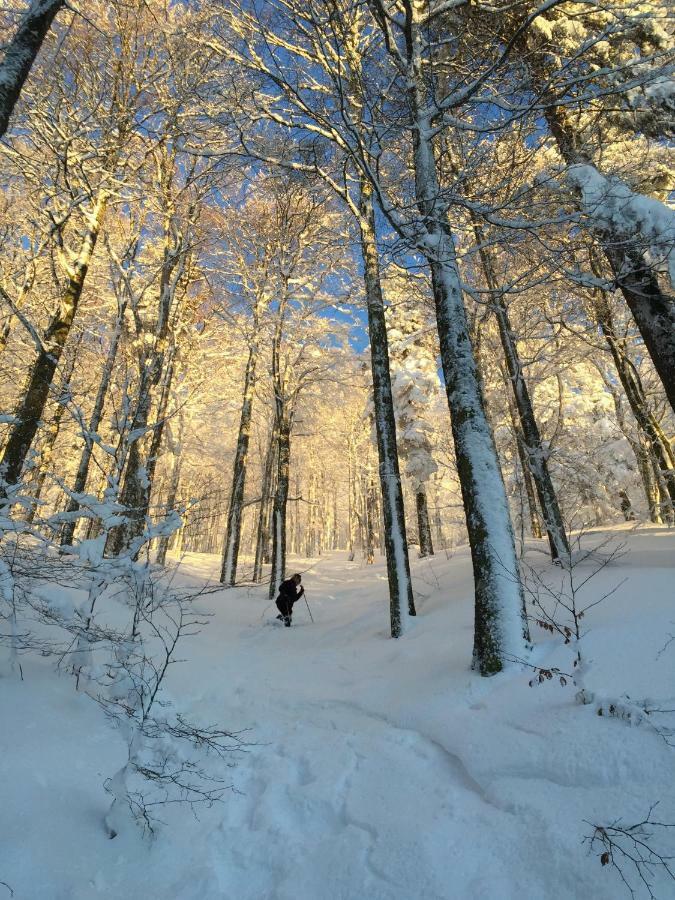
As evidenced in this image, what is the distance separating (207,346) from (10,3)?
9.08m

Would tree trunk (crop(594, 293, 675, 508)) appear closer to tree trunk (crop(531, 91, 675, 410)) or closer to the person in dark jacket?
tree trunk (crop(531, 91, 675, 410))

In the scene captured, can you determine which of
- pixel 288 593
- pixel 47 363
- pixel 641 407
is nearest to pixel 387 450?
pixel 288 593

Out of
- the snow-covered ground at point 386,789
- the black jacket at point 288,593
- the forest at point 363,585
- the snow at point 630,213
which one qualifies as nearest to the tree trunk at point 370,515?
the forest at point 363,585

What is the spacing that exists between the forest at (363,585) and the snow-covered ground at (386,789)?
0.02 meters

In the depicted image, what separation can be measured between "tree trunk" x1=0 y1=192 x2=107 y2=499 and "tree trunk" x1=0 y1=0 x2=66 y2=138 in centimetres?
258

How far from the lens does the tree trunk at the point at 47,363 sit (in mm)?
5902

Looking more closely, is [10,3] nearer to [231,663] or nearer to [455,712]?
[231,663]

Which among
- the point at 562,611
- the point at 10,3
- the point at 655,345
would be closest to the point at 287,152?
the point at 10,3

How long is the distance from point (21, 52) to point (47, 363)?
147 inches

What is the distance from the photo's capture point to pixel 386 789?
275cm

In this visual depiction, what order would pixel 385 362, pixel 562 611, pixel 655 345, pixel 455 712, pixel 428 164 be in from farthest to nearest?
pixel 385 362
pixel 655 345
pixel 428 164
pixel 562 611
pixel 455 712

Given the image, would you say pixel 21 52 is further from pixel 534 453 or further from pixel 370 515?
pixel 370 515

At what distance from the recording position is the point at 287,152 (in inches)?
280

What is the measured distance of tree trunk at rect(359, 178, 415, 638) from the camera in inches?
251
